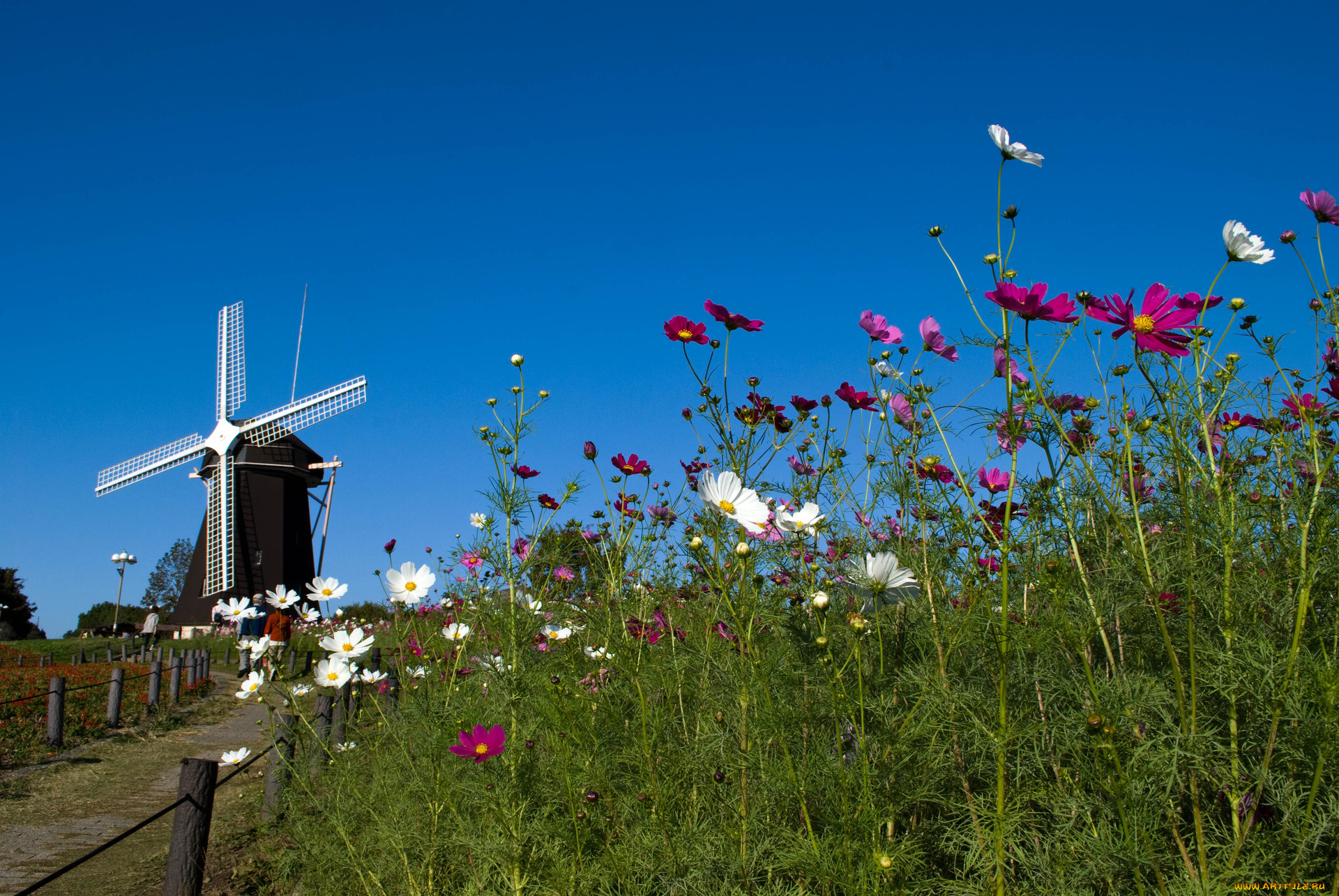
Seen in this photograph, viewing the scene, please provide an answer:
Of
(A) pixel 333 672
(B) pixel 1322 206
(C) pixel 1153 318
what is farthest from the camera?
(A) pixel 333 672

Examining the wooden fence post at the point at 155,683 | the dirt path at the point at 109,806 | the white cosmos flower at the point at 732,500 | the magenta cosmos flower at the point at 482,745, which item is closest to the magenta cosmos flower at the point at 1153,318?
the white cosmos flower at the point at 732,500

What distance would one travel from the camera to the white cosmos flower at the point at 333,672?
8.68ft

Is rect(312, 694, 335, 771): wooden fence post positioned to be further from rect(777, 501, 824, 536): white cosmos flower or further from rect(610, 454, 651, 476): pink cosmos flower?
rect(777, 501, 824, 536): white cosmos flower

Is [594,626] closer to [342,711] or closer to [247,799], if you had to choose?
[342,711]

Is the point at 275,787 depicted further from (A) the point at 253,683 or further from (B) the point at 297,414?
(B) the point at 297,414

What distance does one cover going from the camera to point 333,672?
8.89 feet

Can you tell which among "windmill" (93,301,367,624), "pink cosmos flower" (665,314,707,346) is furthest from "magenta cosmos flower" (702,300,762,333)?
"windmill" (93,301,367,624)

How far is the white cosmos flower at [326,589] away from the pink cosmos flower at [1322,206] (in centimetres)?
328

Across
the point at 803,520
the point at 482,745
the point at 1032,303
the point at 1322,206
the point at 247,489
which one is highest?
the point at 247,489

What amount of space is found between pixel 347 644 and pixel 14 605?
29.0m

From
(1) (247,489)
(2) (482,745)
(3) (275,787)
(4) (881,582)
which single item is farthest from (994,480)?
(1) (247,489)

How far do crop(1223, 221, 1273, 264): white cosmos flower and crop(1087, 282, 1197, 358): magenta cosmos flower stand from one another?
11 centimetres

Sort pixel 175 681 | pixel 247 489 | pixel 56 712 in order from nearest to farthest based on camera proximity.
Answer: pixel 56 712 < pixel 175 681 < pixel 247 489

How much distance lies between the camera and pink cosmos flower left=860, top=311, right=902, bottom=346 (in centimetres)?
203
